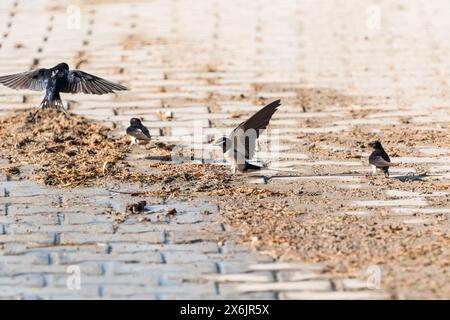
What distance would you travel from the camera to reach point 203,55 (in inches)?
544

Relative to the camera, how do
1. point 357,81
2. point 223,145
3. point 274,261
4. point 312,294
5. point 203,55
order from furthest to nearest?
1. point 203,55
2. point 357,81
3. point 223,145
4. point 274,261
5. point 312,294

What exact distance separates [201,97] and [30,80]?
2317 mm

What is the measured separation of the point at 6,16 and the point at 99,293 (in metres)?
10.1

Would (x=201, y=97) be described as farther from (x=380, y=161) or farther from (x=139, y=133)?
(x=380, y=161)

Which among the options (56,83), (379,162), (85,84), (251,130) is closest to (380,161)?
(379,162)

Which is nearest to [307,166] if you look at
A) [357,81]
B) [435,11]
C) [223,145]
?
[223,145]

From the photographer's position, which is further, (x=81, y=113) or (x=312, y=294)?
(x=81, y=113)

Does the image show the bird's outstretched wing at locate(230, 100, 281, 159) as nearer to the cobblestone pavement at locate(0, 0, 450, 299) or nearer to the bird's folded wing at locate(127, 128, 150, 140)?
the cobblestone pavement at locate(0, 0, 450, 299)

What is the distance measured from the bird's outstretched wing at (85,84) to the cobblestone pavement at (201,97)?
720 mm

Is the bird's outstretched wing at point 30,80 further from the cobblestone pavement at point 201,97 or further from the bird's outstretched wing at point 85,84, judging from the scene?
the cobblestone pavement at point 201,97

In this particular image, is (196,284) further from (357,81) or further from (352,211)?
(357,81)

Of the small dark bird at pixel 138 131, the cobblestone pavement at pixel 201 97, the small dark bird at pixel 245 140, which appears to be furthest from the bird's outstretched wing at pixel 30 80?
the small dark bird at pixel 245 140

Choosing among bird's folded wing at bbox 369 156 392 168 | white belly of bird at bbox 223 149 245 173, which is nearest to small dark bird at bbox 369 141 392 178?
bird's folded wing at bbox 369 156 392 168

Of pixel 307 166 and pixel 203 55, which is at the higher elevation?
pixel 203 55
